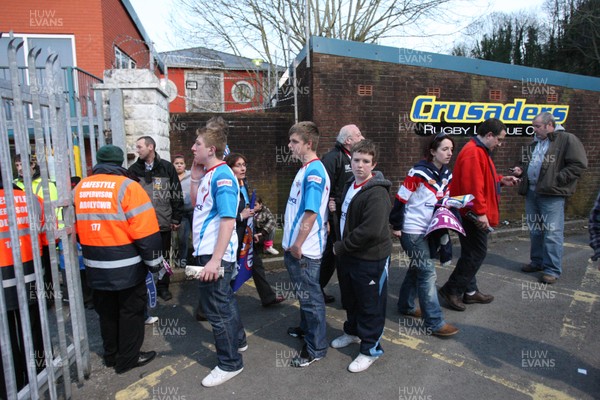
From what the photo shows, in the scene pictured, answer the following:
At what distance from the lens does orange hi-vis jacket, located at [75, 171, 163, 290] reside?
3.01m

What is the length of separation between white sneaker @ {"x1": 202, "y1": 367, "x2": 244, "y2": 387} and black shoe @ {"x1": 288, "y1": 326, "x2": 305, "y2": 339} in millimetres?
794

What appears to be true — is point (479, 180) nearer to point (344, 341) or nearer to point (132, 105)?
point (344, 341)

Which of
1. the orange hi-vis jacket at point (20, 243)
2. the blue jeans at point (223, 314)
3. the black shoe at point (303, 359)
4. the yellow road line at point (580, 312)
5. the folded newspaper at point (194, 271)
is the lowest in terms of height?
the yellow road line at point (580, 312)

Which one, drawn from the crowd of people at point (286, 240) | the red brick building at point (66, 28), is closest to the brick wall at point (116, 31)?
the red brick building at point (66, 28)

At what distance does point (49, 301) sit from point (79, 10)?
10.3 metres

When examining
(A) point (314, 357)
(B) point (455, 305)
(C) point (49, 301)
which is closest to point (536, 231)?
(B) point (455, 305)

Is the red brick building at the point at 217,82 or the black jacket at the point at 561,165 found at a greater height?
→ the red brick building at the point at 217,82

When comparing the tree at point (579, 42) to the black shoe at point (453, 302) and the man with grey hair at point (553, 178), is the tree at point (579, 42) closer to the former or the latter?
the man with grey hair at point (553, 178)

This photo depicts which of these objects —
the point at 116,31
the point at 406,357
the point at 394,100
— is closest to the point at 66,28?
the point at 116,31

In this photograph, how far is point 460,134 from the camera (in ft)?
25.5

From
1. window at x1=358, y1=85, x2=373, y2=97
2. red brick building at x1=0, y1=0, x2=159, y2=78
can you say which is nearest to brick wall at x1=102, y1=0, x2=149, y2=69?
red brick building at x1=0, y1=0, x2=159, y2=78

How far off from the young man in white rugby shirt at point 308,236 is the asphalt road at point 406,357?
0.30 m

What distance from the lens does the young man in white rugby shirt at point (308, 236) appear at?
10.1ft

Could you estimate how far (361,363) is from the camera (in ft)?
10.4
